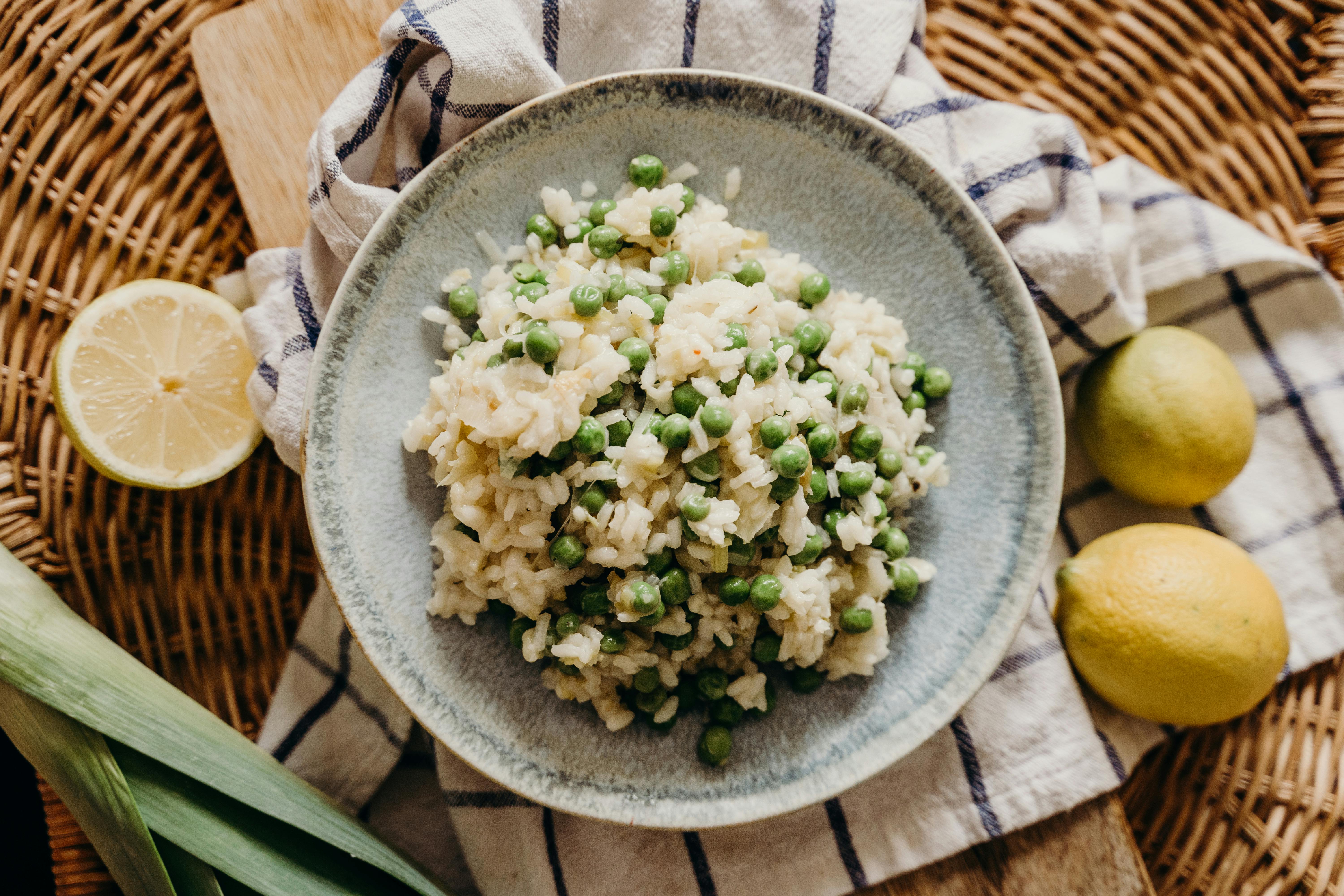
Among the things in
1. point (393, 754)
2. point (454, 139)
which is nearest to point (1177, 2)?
point (454, 139)

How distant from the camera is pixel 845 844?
270 centimetres

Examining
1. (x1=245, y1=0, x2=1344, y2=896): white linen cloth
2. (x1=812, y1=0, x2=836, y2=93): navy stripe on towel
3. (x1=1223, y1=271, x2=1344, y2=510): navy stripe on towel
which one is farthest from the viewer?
(x1=1223, y1=271, x2=1344, y2=510): navy stripe on towel

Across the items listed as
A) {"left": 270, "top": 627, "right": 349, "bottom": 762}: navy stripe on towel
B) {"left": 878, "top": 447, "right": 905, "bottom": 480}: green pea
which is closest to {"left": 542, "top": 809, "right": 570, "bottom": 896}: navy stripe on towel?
{"left": 270, "top": 627, "right": 349, "bottom": 762}: navy stripe on towel

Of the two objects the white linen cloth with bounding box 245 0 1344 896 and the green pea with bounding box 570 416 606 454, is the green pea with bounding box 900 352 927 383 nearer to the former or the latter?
the white linen cloth with bounding box 245 0 1344 896

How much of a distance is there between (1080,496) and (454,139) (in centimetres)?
235

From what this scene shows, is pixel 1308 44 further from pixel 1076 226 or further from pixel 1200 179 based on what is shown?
pixel 1076 226

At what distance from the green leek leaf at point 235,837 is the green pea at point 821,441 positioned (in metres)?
1.72

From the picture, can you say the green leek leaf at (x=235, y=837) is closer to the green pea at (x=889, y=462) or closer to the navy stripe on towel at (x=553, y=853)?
the navy stripe on towel at (x=553, y=853)

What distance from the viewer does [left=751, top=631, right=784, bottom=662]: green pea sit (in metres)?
2.41

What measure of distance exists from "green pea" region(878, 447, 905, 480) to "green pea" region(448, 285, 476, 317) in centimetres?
118

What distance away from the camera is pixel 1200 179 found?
9.83ft

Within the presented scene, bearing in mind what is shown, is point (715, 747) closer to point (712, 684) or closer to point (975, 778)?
point (712, 684)

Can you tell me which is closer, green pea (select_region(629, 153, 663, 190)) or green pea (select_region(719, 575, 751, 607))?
green pea (select_region(719, 575, 751, 607))

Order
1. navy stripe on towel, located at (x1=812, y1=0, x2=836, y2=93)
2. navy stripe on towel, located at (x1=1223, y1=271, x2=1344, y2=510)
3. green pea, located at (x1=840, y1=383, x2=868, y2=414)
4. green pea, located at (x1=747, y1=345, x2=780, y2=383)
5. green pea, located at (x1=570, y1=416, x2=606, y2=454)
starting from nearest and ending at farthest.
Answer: green pea, located at (x1=570, y1=416, x2=606, y2=454) < green pea, located at (x1=747, y1=345, x2=780, y2=383) < green pea, located at (x1=840, y1=383, x2=868, y2=414) < navy stripe on towel, located at (x1=812, y1=0, x2=836, y2=93) < navy stripe on towel, located at (x1=1223, y1=271, x2=1344, y2=510)
